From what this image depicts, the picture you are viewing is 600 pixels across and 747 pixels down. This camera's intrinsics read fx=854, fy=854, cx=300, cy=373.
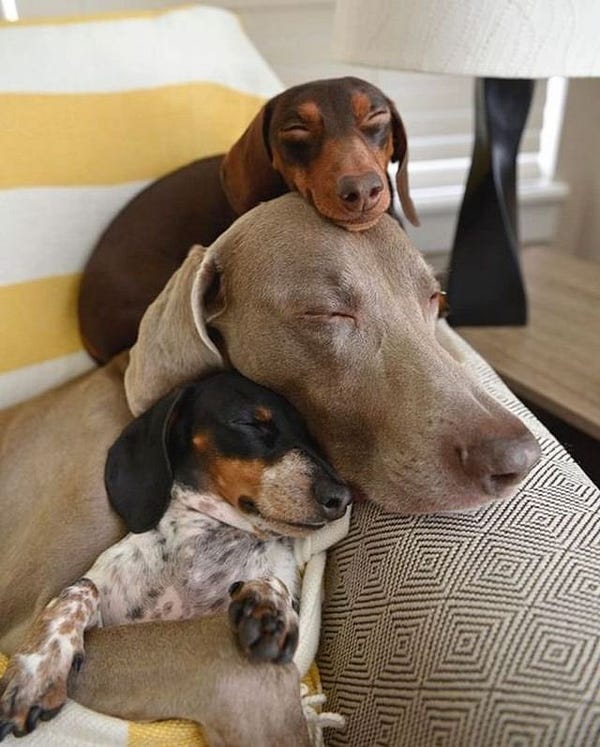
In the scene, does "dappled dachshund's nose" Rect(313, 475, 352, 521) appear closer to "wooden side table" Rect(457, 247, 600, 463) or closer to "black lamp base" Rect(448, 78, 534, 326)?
"wooden side table" Rect(457, 247, 600, 463)

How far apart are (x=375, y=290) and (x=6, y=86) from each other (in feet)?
2.69

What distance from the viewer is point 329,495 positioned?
1143 mm

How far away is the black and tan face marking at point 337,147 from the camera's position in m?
1.22

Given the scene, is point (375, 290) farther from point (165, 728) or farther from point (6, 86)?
point (6, 86)

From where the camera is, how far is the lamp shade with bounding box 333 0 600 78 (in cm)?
145

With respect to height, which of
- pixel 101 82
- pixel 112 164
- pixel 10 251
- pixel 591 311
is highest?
pixel 101 82

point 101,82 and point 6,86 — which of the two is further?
point 101,82

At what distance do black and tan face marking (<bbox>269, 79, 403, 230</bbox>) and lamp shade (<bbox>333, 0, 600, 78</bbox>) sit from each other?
14 cm

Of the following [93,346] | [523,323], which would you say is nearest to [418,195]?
[523,323]

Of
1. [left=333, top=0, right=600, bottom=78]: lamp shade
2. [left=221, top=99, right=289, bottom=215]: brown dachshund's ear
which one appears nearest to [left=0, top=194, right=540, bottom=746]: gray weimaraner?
[left=221, top=99, right=289, bottom=215]: brown dachshund's ear

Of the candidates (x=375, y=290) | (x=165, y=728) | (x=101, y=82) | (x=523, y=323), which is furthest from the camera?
(x=523, y=323)

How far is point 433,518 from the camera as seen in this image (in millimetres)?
1136

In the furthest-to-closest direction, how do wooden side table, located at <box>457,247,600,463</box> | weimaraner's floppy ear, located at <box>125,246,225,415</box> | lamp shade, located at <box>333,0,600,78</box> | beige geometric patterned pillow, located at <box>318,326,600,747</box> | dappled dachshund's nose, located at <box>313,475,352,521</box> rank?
wooden side table, located at <box>457,247,600,463</box>
lamp shade, located at <box>333,0,600,78</box>
weimaraner's floppy ear, located at <box>125,246,225,415</box>
dappled dachshund's nose, located at <box>313,475,352,521</box>
beige geometric patterned pillow, located at <box>318,326,600,747</box>

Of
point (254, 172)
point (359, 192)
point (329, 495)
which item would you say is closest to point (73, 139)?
point (254, 172)
